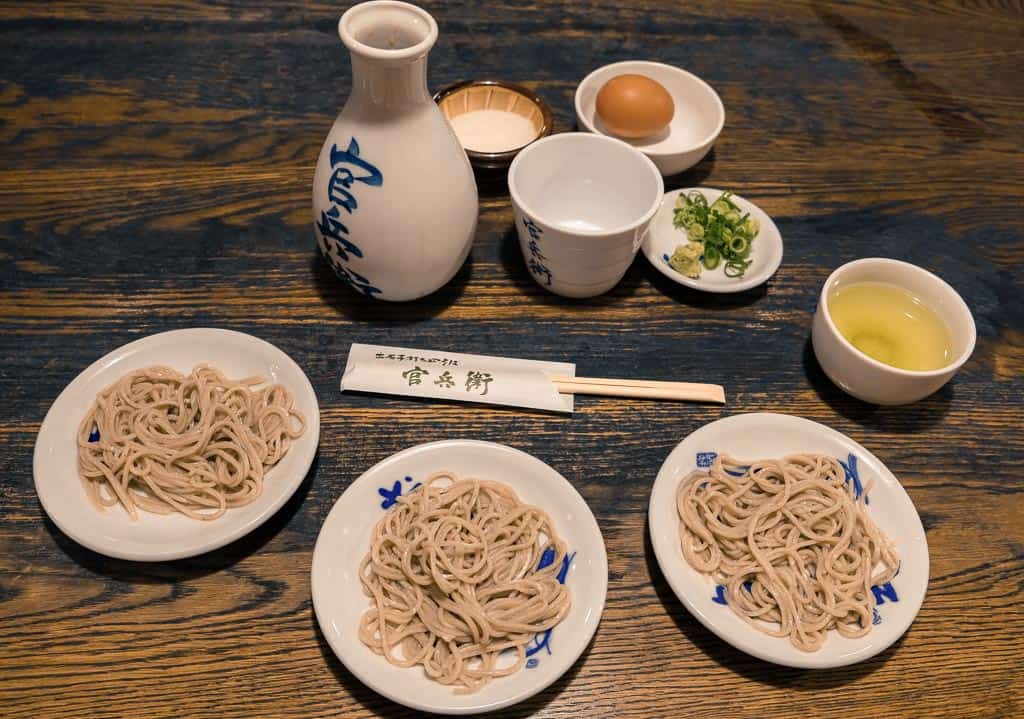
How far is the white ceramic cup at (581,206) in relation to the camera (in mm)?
1640

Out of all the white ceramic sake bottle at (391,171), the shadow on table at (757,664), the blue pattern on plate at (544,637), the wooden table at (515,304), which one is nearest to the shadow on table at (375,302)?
the wooden table at (515,304)

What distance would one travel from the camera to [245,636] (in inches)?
53.6

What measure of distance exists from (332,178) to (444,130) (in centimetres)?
24

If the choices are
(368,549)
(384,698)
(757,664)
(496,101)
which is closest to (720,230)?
(496,101)

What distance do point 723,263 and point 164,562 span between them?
A: 1.39 meters

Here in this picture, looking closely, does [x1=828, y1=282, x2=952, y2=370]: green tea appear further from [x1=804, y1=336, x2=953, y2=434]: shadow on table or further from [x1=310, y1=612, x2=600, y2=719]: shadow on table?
[x1=310, y1=612, x2=600, y2=719]: shadow on table

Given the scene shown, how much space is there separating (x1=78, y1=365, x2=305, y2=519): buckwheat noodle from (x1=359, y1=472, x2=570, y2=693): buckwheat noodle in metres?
0.28

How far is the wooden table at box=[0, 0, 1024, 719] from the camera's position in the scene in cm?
136

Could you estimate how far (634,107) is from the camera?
2039 millimetres

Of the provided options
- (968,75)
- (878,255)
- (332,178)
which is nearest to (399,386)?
(332,178)

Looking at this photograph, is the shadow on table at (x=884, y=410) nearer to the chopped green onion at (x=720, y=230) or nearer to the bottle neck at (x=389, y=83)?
the chopped green onion at (x=720, y=230)

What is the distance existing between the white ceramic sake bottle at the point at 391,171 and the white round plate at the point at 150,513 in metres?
0.29

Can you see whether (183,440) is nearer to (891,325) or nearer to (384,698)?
(384,698)

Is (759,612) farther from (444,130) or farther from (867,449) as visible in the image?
(444,130)
